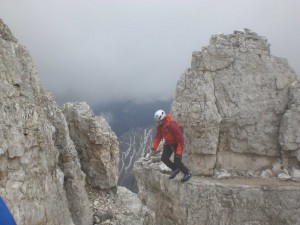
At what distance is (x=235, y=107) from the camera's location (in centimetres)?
1894

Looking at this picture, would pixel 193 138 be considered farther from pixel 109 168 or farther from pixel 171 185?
pixel 109 168

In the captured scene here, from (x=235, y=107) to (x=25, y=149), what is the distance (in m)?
13.9

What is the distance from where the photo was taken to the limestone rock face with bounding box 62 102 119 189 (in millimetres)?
10750

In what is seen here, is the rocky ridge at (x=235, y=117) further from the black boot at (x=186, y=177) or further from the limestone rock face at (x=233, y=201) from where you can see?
the black boot at (x=186, y=177)

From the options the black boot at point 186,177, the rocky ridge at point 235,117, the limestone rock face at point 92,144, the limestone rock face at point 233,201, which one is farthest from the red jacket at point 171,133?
the rocky ridge at point 235,117

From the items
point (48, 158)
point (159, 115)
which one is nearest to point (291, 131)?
point (159, 115)

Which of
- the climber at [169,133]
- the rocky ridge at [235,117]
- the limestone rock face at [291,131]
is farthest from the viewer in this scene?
the rocky ridge at [235,117]

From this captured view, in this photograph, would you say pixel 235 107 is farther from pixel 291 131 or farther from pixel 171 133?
pixel 171 133

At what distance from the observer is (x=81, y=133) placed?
1086cm

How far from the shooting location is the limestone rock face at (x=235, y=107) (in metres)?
18.9

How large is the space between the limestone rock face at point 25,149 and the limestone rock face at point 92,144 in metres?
1.93

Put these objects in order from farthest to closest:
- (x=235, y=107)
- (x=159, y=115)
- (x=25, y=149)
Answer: (x=235, y=107) < (x=159, y=115) < (x=25, y=149)

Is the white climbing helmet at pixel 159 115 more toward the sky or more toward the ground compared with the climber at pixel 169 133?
more toward the sky

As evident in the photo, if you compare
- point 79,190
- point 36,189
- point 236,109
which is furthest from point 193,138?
point 36,189
